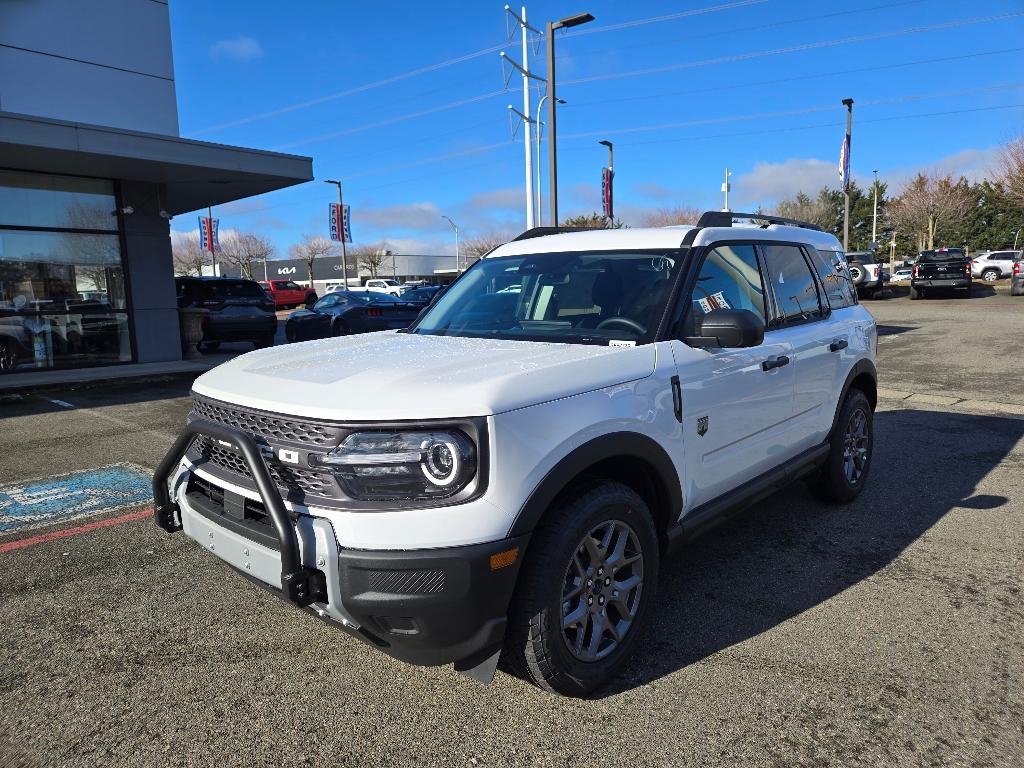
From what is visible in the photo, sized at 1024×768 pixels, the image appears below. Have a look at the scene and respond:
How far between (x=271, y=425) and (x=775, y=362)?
2.55 meters

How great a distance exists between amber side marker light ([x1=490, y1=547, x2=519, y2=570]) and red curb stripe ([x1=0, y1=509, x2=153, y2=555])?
3.48 meters

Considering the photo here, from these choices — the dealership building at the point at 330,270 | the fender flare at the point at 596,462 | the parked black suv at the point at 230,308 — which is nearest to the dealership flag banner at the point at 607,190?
the parked black suv at the point at 230,308

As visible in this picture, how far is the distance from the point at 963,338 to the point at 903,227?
56.3 meters

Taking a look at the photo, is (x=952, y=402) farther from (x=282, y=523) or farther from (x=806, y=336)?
(x=282, y=523)

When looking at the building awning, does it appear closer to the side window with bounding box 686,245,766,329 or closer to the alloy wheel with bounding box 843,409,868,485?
the side window with bounding box 686,245,766,329

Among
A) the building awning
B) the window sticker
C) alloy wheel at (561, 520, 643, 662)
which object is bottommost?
alloy wheel at (561, 520, 643, 662)

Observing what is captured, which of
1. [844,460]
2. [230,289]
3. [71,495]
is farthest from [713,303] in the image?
[230,289]

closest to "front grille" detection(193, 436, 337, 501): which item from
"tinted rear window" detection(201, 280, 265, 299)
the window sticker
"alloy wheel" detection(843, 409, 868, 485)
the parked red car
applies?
the window sticker

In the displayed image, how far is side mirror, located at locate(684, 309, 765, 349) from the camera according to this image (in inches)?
119

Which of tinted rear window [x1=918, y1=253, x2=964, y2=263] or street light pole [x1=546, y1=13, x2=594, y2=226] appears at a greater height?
street light pole [x1=546, y1=13, x2=594, y2=226]

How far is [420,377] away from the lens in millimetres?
2514

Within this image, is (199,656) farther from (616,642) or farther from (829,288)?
(829,288)

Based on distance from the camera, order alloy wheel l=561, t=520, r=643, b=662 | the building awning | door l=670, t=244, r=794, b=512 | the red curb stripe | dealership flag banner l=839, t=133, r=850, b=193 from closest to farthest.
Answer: alloy wheel l=561, t=520, r=643, b=662, door l=670, t=244, r=794, b=512, the red curb stripe, the building awning, dealership flag banner l=839, t=133, r=850, b=193

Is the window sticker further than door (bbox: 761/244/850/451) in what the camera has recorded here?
No
